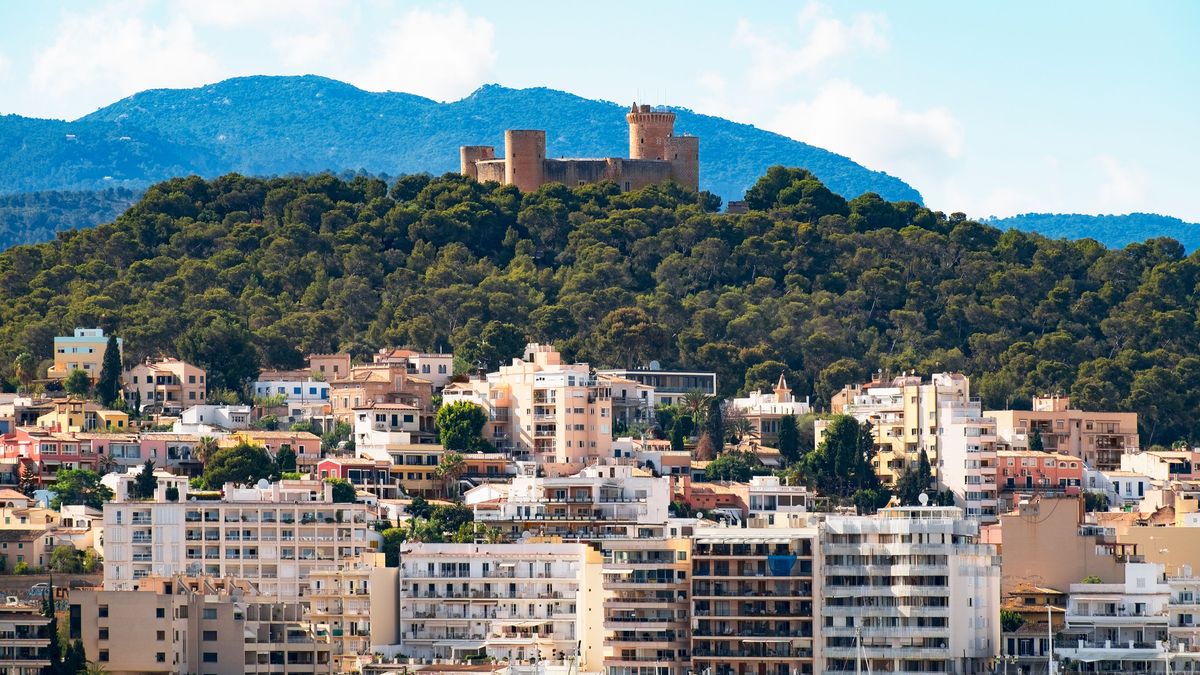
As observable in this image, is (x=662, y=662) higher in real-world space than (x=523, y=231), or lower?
lower

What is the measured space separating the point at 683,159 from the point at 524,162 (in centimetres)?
759

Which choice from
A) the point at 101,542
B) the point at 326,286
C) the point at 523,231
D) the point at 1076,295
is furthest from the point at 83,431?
the point at 1076,295

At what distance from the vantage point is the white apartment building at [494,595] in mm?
64812

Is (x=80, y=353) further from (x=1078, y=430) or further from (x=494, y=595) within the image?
(x=494, y=595)

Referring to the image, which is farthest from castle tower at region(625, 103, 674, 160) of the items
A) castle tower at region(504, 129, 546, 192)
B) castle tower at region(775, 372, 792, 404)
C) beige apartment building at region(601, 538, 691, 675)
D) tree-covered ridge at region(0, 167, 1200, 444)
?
beige apartment building at region(601, 538, 691, 675)

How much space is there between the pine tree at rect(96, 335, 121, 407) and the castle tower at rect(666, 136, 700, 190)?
3769 centimetres

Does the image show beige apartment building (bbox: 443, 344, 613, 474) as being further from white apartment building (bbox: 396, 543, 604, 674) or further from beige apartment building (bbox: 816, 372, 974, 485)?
white apartment building (bbox: 396, 543, 604, 674)

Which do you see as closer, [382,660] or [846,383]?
[382,660]

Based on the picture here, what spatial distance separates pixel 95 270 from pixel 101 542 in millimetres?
39229

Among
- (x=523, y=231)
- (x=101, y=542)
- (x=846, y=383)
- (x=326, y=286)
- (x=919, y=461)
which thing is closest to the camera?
(x=101, y=542)

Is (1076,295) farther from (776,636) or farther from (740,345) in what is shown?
(776,636)

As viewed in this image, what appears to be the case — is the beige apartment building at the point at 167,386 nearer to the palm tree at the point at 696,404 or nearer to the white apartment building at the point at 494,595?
the palm tree at the point at 696,404

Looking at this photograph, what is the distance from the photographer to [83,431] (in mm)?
89375

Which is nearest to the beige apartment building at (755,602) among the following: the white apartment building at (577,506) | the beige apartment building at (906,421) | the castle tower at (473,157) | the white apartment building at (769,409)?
the white apartment building at (577,506)
